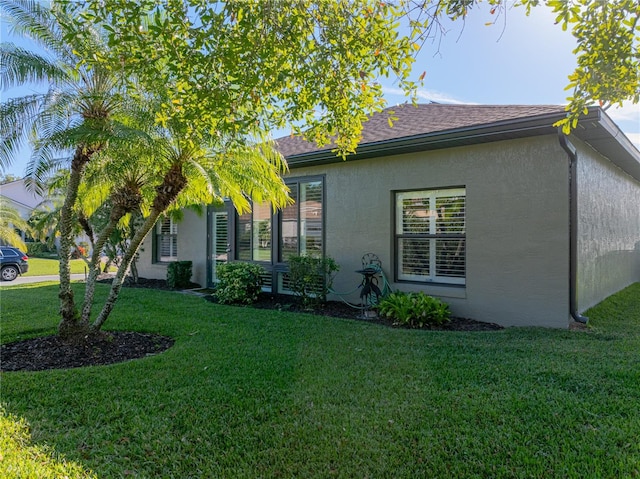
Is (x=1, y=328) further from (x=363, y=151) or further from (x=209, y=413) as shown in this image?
(x=363, y=151)

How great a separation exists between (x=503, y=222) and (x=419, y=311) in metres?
2.02

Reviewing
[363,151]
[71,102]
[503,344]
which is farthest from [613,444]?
[71,102]

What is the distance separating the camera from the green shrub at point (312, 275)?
786cm

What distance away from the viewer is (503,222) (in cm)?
640

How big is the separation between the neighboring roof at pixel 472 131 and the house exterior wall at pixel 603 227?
0.40 metres

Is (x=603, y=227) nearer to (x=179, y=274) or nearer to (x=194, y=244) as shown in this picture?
(x=194, y=244)

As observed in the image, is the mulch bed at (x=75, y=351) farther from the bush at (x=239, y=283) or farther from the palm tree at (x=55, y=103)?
the bush at (x=239, y=283)

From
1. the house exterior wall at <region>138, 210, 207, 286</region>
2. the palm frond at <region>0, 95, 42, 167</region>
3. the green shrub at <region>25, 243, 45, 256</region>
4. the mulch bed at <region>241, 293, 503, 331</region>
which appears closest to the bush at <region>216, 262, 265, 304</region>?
the mulch bed at <region>241, 293, 503, 331</region>

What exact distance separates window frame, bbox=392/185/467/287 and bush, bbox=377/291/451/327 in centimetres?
73

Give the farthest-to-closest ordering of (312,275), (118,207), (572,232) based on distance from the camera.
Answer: (312,275), (572,232), (118,207)

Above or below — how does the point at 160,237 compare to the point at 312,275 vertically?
above

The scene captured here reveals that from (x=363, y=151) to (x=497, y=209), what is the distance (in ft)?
8.57

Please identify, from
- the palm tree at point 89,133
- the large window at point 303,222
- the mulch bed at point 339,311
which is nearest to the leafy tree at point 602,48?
the palm tree at point 89,133

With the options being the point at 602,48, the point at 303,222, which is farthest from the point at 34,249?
the point at 602,48
